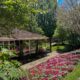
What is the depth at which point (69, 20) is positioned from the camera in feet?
125

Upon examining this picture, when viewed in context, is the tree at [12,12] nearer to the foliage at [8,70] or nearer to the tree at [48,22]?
the foliage at [8,70]

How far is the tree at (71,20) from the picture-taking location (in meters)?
36.9

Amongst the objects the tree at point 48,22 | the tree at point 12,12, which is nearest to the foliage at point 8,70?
the tree at point 12,12

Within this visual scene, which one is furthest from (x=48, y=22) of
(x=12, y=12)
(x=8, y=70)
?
(x=8, y=70)

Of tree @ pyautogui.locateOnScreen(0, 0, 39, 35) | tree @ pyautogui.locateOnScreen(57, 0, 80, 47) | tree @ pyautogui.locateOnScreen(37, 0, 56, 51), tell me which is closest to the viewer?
tree @ pyautogui.locateOnScreen(0, 0, 39, 35)

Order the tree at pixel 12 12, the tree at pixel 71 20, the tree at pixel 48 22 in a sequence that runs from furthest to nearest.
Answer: the tree at pixel 48 22
the tree at pixel 71 20
the tree at pixel 12 12

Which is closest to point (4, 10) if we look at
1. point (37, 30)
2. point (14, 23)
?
point (14, 23)

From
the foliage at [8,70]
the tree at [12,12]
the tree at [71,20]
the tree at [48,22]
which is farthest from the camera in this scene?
the tree at [48,22]

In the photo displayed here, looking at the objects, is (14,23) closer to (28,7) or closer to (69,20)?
(28,7)

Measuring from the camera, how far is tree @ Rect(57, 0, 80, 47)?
36906 mm

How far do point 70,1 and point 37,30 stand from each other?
9.74m

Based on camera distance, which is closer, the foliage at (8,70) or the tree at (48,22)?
the foliage at (8,70)

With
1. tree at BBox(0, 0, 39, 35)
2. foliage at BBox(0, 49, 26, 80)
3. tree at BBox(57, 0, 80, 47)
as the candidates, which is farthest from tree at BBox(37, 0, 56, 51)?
foliage at BBox(0, 49, 26, 80)

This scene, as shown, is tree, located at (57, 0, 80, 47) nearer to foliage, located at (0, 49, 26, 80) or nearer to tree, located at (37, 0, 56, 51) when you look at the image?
tree, located at (37, 0, 56, 51)
